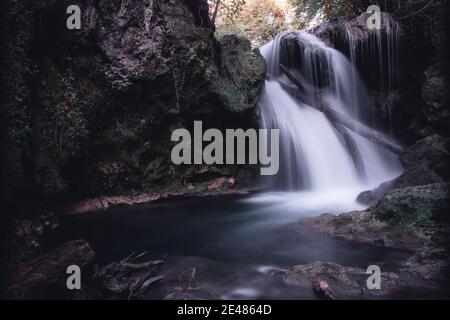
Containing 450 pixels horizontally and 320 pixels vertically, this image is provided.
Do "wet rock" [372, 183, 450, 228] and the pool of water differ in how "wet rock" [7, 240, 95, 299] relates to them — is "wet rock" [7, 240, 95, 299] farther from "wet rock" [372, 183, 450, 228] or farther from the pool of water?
"wet rock" [372, 183, 450, 228]

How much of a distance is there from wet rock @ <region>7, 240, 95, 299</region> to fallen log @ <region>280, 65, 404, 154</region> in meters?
8.34

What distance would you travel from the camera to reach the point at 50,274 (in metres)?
4.07

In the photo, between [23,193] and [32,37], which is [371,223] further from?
[32,37]

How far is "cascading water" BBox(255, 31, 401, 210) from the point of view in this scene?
33.2 ft

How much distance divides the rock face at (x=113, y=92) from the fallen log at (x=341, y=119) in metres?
1.85

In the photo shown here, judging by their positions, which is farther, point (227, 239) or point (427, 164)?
point (427, 164)

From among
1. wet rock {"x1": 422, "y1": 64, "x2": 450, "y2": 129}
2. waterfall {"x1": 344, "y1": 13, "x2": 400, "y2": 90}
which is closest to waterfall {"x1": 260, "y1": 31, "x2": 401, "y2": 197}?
waterfall {"x1": 344, "y1": 13, "x2": 400, "y2": 90}

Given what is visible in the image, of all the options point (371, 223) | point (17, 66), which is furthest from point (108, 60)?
point (371, 223)

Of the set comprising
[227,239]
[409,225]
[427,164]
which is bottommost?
[227,239]

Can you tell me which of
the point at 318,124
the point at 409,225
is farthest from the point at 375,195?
the point at 318,124

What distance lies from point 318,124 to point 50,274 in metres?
9.00

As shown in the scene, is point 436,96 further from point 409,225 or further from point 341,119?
point 409,225

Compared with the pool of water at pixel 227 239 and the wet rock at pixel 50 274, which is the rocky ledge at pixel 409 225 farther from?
the wet rock at pixel 50 274

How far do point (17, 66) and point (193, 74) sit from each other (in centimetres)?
420
